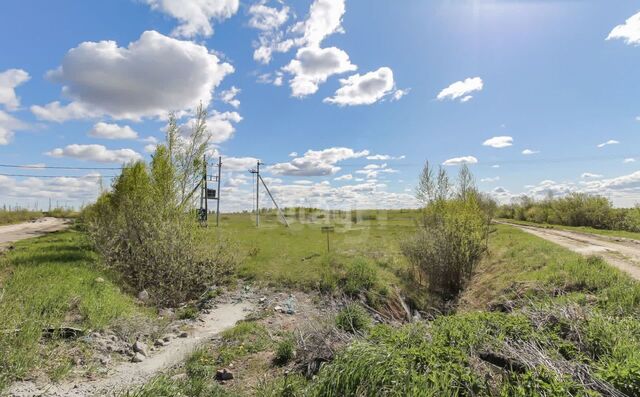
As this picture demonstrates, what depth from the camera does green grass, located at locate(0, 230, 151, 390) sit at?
14.4 ft

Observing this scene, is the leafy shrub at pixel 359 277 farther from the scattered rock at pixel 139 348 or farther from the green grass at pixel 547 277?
the scattered rock at pixel 139 348

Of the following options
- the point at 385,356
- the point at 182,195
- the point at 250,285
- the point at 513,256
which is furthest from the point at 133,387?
the point at 513,256

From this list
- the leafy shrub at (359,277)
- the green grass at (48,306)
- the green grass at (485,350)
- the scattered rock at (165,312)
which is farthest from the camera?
the leafy shrub at (359,277)

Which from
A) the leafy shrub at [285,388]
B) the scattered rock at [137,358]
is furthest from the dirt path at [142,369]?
the leafy shrub at [285,388]

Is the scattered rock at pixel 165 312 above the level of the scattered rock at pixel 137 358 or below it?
below

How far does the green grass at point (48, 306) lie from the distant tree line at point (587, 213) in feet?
105

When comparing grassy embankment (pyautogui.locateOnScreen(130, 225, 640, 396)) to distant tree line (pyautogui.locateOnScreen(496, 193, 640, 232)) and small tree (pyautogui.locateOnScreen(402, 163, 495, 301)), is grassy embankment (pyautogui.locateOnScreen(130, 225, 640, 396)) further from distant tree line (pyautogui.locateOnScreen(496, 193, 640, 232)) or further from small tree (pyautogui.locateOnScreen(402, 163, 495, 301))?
distant tree line (pyautogui.locateOnScreen(496, 193, 640, 232))

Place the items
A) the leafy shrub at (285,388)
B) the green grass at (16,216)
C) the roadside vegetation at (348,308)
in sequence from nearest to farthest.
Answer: the roadside vegetation at (348,308)
the leafy shrub at (285,388)
the green grass at (16,216)

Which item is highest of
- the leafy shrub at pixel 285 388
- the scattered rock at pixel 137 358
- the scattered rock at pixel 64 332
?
the scattered rock at pixel 64 332

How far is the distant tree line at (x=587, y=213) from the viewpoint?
1003 inches

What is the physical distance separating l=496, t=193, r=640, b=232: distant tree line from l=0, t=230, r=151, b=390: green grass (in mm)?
32038

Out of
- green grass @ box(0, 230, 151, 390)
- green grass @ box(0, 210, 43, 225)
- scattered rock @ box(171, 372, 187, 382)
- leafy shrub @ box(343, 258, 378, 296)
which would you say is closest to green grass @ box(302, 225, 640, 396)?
scattered rock @ box(171, 372, 187, 382)

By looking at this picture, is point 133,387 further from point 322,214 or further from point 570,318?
point 322,214

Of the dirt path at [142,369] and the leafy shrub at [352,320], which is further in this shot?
the leafy shrub at [352,320]
